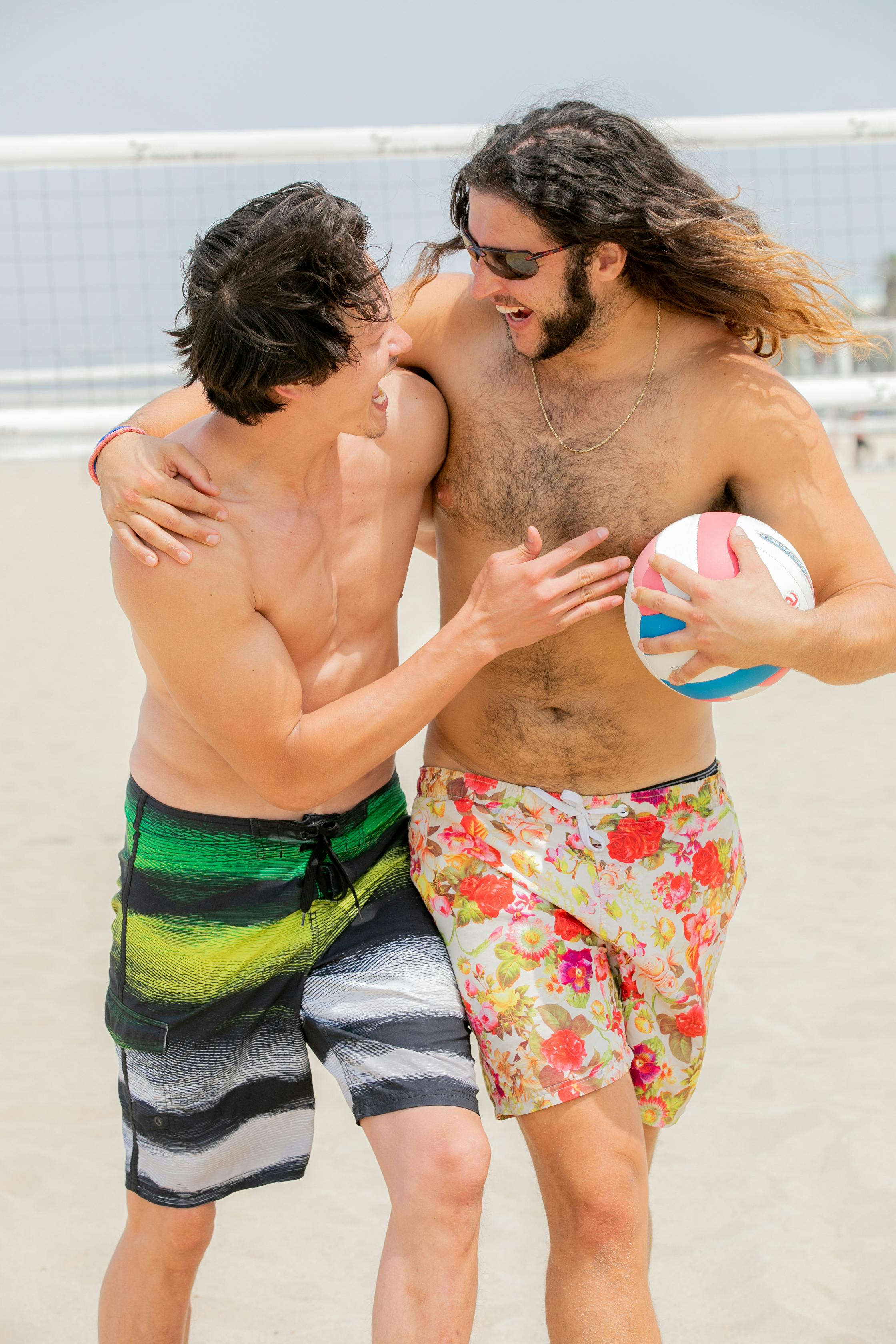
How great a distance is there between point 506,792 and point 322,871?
0.44 m

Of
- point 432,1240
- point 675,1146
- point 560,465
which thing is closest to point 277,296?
point 560,465

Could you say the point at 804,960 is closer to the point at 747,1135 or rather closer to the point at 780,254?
the point at 747,1135

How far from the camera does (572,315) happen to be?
8.21 ft

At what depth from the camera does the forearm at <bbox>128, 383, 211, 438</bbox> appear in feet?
8.50

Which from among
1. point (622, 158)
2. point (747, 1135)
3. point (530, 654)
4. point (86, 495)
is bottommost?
point (86, 495)

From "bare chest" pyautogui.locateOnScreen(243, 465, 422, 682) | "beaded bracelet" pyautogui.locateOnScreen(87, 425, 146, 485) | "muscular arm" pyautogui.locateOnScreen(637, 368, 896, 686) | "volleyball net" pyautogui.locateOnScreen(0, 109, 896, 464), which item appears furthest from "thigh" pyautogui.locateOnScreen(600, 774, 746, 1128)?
"volleyball net" pyautogui.locateOnScreen(0, 109, 896, 464)

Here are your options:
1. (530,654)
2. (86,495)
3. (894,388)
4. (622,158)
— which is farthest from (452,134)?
(86,495)

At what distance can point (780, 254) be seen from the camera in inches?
98.0

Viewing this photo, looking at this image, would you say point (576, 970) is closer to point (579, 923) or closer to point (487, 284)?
point (579, 923)

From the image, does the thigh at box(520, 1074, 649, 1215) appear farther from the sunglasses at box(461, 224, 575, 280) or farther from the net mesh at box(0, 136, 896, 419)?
the net mesh at box(0, 136, 896, 419)

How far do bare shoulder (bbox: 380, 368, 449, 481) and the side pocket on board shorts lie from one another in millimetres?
1218

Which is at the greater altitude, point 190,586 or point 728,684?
point 190,586

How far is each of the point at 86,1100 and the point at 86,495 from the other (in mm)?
16768

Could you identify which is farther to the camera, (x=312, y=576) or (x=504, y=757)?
(x=504, y=757)
